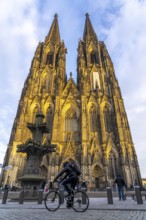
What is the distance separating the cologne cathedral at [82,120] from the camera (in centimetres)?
2239

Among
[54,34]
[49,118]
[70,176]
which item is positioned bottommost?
[70,176]

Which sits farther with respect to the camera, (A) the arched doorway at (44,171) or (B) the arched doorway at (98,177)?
(A) the arched doorway at (44,171)

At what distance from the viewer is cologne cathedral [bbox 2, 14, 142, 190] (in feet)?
73.5

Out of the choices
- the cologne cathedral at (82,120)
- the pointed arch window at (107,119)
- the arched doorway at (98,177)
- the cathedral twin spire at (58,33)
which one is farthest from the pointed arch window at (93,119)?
the cathedral twin spire at (58,33)

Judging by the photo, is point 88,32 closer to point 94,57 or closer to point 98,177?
point 94,57

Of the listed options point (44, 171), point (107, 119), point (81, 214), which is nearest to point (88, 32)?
point (107, 119)

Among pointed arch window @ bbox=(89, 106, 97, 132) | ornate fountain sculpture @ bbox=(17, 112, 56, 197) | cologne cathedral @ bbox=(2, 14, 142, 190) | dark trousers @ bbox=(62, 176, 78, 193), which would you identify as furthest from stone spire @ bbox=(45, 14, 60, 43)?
dark trousers @ bbox=(62, 176, 78, 193)

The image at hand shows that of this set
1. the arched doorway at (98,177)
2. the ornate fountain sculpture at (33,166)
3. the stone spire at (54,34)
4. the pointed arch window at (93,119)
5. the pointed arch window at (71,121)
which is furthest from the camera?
the stone spire at (54,34)

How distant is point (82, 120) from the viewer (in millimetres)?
25812

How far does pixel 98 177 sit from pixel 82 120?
8.56 m

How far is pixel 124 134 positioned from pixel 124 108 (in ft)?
18.9

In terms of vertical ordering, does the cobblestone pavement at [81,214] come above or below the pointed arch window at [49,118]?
below

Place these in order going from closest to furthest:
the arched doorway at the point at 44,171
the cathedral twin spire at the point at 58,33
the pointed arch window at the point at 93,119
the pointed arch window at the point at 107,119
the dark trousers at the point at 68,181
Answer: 1. the dark trousers at the point at 68,181
2. the arched doorway at the point at 44,171
3. the pointed arch window at the point at 107,119
4. the pointed arch window at the point at 93,119
5. the cathedral twin spire at the point at 58,33

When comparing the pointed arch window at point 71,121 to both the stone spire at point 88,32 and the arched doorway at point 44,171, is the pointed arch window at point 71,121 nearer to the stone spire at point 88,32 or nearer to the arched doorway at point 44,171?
the arched doorway at point 44,171
